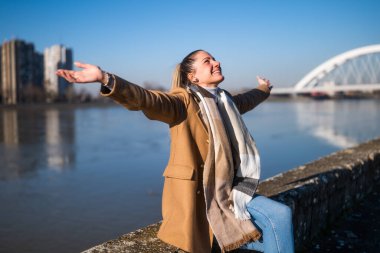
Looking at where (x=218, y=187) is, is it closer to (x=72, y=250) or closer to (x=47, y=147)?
(x=72, y=250)

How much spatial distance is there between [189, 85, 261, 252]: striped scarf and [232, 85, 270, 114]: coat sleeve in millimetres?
551

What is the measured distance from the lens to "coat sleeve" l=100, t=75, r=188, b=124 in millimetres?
1636

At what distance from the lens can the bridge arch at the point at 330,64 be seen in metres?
55.9

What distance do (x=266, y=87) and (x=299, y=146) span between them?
9589 millimetres

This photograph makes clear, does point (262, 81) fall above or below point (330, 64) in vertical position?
below

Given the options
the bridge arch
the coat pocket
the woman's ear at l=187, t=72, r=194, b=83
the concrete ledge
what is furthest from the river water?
the bridge arch

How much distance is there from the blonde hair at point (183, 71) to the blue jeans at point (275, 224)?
0.76 metres

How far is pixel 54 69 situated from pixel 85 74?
224 feet

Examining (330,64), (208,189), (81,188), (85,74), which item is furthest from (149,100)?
(330,64)

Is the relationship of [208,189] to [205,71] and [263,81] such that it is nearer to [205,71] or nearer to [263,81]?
[205,71]

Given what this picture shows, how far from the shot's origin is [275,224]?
1.92 metres

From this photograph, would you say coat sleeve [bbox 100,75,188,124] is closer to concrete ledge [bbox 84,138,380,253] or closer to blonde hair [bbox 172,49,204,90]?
blonde hair [bbox 172,49,204,90]

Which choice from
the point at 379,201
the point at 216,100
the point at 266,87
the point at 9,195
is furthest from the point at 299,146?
the point at 216,100

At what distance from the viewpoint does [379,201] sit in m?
4.36
